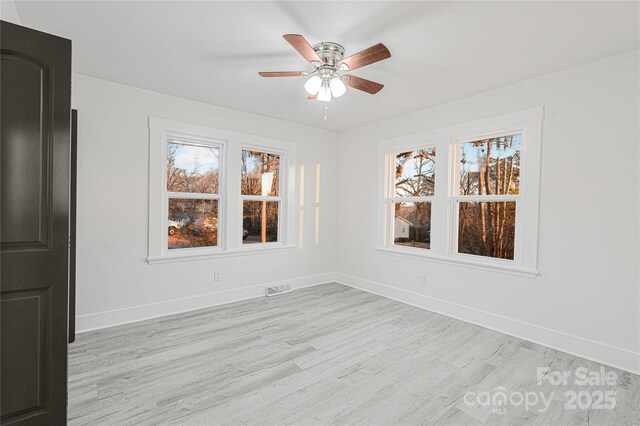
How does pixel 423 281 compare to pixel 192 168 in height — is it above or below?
below

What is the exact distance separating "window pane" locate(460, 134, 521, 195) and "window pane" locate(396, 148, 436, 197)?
1.37 ft

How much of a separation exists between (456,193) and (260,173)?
2707mm

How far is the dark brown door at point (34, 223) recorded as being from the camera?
62.2 inches

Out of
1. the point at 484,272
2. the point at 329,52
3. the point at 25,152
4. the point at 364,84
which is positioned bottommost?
the point at 484,272

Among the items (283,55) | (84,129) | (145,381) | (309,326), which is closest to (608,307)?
(309,326)

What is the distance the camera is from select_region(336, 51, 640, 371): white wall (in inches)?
103

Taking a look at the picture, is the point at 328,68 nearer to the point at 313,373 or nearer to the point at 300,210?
the point at 313,373

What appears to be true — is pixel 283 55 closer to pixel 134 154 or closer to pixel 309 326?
pixel 134 154

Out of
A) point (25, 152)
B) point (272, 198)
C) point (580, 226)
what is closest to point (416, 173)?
point (580, 226)

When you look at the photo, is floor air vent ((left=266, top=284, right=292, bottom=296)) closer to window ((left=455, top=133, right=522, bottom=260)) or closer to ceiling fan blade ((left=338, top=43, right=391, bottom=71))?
window ((left=455, top=133, right=522, bottom=260))

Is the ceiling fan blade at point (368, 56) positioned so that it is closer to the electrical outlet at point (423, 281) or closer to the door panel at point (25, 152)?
the door panel at point (25, 152)

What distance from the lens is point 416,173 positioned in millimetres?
4422

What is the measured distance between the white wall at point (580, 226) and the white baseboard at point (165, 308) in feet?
8.77

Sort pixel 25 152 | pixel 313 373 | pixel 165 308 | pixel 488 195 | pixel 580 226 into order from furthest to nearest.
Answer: pixel 165 308
pixel 488 195
pixel 580 226
pixel 313 373
pixel 25 152
